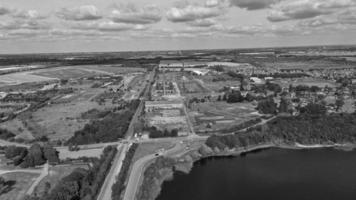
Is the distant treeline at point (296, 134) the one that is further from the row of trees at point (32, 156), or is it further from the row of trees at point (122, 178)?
the row of trees at point (32, 156)

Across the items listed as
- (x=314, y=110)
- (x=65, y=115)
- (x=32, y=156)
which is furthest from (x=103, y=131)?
(x=314, y=110)

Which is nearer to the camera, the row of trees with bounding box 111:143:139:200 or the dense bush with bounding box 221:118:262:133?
the row of trees with bounding box 111:143:139:200

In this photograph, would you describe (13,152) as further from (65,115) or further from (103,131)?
(65,115)

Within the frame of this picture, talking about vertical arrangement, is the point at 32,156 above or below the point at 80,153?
above

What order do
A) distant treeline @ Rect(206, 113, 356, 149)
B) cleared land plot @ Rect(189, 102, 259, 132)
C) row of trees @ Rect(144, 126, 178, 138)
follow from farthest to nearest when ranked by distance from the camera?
cleared land plot @ Rect(189, 102, 259, 132), row of trees @ Rect(144, 126, 178, 138), distant treeline @ Rect(206, 113, 356, 149)

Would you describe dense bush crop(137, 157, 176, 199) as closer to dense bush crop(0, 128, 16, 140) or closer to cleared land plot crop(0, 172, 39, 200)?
cleared land plot crop(0, 172, 39, 200)

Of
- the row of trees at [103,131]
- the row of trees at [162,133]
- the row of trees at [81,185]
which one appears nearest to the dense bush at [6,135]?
the row of trees at [103,131]

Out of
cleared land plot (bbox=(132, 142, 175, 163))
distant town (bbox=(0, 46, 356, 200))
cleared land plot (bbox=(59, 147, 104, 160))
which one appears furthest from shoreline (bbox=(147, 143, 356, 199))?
cleared land plot (bbox=(59, 147, 104, 160))
